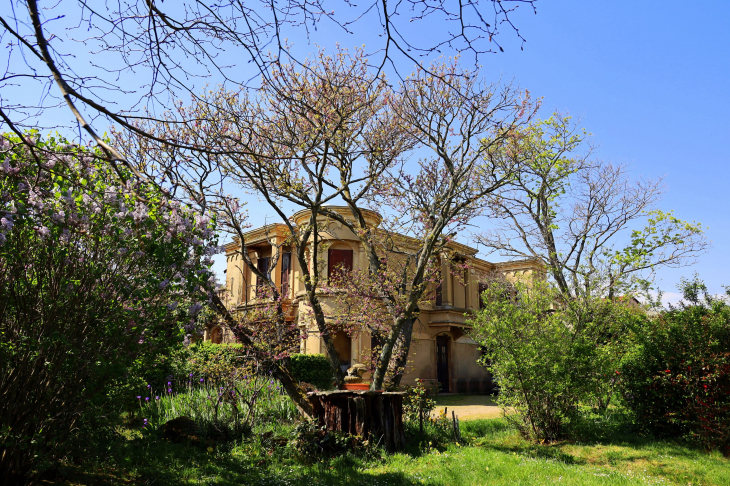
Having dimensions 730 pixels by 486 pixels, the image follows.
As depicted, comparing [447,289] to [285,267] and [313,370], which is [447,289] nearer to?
[285,267]

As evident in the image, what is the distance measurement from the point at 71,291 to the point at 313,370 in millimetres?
13581

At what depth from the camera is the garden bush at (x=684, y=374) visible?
873 centimetres

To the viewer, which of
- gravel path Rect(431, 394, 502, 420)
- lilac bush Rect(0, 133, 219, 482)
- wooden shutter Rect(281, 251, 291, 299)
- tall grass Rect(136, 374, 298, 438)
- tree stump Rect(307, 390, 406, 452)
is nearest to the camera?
lilac bush Rect(0, 133, 219, 482)

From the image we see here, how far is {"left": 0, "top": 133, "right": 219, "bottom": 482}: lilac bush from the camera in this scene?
4.67 m

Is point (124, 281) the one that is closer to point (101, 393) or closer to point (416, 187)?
point (101, 393)

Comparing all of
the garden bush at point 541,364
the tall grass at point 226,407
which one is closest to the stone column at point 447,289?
the garden bush at point 541,364

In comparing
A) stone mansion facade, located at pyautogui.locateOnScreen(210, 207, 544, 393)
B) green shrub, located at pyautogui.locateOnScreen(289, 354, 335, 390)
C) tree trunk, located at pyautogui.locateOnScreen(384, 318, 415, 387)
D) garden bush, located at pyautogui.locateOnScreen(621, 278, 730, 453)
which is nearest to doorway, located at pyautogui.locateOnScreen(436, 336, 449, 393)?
stone mansion facade, located at pyautogui.locateOnScreen(210, 207, 544, 393)

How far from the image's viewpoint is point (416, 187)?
13383mm

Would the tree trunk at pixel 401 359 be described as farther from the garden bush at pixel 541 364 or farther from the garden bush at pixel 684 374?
the garden bush at pixel 684 374

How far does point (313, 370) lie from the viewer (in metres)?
17.8

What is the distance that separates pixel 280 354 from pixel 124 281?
5.13 metres

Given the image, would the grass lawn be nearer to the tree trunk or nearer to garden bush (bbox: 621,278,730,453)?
garden bush (bbox: 621,278,730,453)

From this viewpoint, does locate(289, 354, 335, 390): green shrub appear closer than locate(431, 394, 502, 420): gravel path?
No

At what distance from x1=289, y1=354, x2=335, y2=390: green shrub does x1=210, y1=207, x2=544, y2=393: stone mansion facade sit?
175 centimetres
